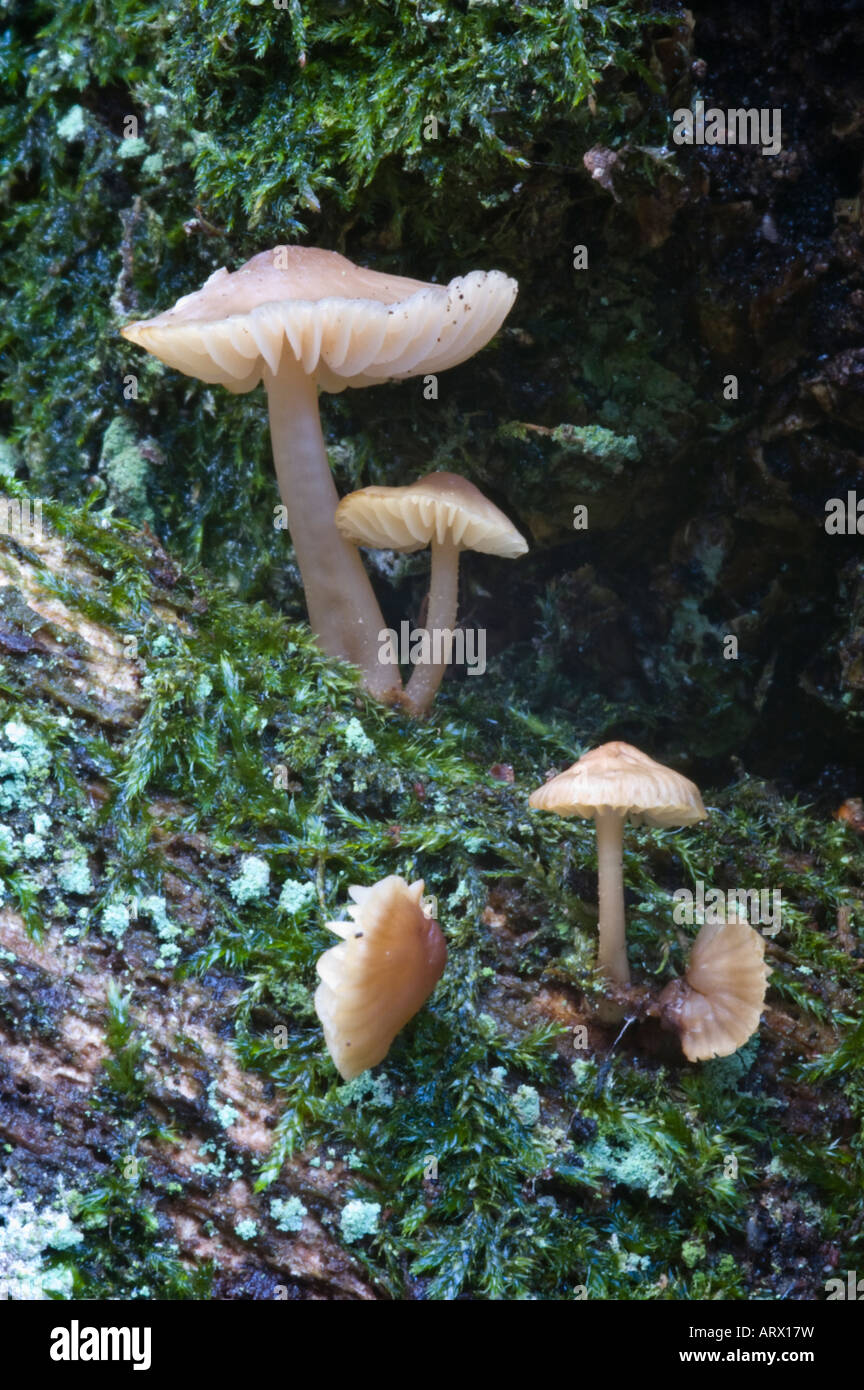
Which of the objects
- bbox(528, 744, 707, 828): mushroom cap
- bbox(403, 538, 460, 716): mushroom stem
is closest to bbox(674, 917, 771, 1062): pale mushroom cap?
bbox(528, 744, 707, 828): mushroom cap

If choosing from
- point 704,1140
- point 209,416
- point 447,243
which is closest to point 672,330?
point 447,243

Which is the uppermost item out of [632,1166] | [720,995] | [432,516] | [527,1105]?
[432,516]

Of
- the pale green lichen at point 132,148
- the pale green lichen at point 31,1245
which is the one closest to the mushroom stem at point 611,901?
the pale green lichen at point 31,1245

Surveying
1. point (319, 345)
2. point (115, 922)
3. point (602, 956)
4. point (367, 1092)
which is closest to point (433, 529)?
point (319, 345)

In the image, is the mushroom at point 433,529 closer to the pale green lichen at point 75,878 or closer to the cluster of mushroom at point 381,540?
the cluster of mushroom at point 381,540

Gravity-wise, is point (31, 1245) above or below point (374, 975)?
below

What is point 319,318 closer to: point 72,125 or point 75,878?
point 75,878
